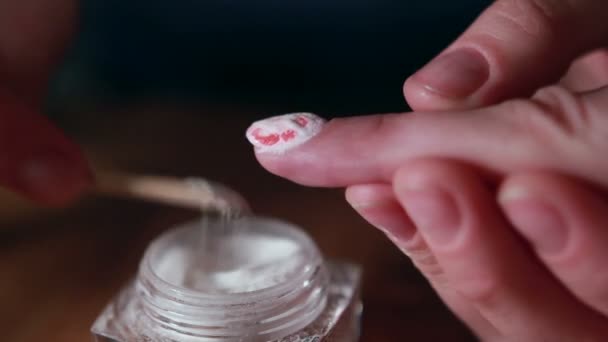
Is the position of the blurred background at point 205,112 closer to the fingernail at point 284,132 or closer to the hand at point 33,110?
the hand at point 33,110

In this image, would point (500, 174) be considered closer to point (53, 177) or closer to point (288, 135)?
point (288, 135)

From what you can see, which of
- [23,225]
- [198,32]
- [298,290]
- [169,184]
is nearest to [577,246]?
[298,290]

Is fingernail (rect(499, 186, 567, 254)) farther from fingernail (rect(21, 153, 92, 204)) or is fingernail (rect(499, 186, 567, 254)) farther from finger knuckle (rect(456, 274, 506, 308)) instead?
fingernail (rect(21, 153, 92, 204))

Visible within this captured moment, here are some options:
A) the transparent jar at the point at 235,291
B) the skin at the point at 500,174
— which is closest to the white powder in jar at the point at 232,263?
the transparent jar at the point at 235,291

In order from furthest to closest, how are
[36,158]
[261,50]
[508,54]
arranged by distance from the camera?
1. [261,50]
2. [36,158]
3. [508,54]

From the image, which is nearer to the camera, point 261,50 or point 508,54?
point 508,54

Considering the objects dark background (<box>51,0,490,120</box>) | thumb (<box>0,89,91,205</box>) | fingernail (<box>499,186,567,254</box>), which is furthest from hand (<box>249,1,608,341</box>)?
dark background (<box>51,0,490,120</box>)

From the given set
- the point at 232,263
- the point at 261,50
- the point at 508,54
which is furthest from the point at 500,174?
the point at 261,50
